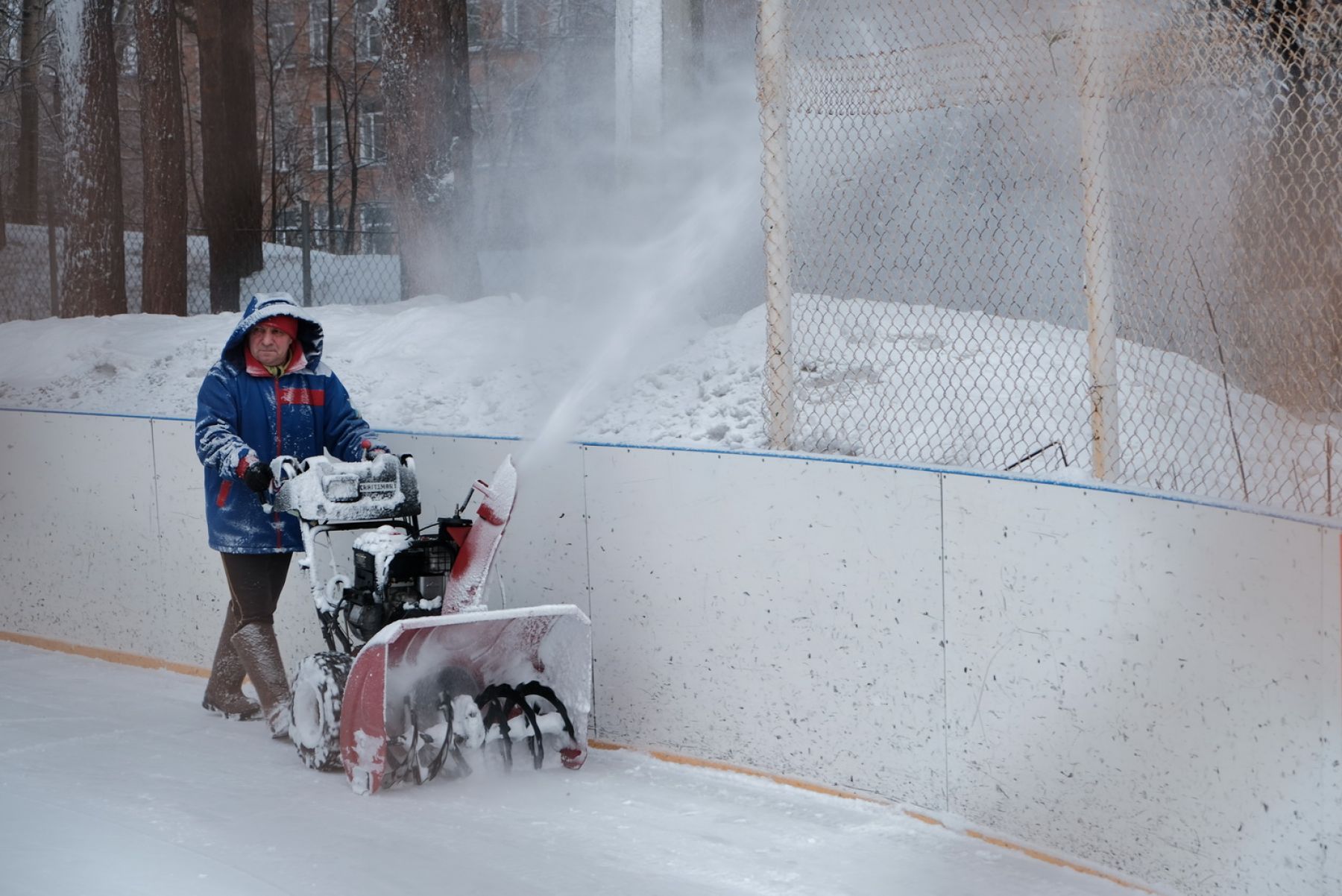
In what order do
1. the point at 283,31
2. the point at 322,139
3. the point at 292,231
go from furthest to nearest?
1. the point at 322,139
2. the point at 283,31
3. the point at 292,231

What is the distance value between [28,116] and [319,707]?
21365 millimetres

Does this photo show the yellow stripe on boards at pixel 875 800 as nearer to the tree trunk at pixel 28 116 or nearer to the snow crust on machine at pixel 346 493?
the snow crust on machine at pixel 346 493

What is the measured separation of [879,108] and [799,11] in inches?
101

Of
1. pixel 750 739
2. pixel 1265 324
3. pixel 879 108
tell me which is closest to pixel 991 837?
pixel 750 739

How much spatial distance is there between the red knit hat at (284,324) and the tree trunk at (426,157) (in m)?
6.20

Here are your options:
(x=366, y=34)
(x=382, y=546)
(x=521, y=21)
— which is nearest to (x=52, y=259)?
(x=382, y=546)

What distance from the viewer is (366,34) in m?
32.6

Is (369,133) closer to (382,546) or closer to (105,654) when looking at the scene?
(105,654)

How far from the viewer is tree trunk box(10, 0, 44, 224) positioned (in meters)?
22.8

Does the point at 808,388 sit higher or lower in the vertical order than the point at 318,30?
lower

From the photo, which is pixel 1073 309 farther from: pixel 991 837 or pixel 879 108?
pixel 991 837

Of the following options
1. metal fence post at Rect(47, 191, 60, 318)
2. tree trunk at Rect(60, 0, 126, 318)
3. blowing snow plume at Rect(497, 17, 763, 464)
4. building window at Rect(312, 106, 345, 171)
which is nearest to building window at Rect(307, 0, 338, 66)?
building window at Rect(312, 106, 345, 171)

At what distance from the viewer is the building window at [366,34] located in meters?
31.2

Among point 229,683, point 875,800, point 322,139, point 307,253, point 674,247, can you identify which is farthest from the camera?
point 322,139
